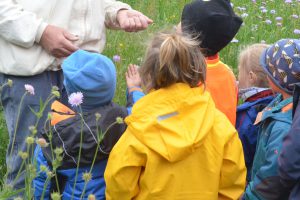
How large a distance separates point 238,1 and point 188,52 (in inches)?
184

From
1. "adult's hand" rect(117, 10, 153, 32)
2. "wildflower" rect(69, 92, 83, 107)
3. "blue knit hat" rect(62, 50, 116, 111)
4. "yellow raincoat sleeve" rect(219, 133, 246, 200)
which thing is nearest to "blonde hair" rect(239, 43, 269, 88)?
"adult's hand" rect(117, 10, 153, 32)

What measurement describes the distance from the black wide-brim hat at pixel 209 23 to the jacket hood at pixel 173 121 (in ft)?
1.99

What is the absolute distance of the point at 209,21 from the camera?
3043 millimetres

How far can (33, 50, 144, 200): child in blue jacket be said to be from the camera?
2.51 m

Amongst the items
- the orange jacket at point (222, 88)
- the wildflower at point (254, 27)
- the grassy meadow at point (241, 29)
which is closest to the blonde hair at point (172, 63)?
the orange jacket at point (222, 88)

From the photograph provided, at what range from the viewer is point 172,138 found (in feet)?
8.02

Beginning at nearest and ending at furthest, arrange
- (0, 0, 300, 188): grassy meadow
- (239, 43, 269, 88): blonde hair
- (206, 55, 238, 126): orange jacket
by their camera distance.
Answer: (206, 55, 238, 126): orange jacket
(239, 43, 269, 88): blonde hair
(0, 0, 300, 188): grassy meadow

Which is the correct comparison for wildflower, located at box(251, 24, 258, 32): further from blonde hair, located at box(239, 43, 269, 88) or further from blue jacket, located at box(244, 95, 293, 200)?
blue jacket, located at box(244, 95, 293, 200)

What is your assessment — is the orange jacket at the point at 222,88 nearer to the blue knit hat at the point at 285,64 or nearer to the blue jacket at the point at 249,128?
the blue jacket at the point at 249,128

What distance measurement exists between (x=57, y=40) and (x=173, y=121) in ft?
2.37

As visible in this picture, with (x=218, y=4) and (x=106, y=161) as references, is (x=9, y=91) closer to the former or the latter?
(x=106, y=161)

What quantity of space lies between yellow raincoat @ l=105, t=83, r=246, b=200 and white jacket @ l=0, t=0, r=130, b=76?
2.11 ft

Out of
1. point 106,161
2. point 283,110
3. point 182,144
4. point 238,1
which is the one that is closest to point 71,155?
point 106,161

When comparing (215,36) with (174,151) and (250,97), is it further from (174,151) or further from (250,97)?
(174,151)
